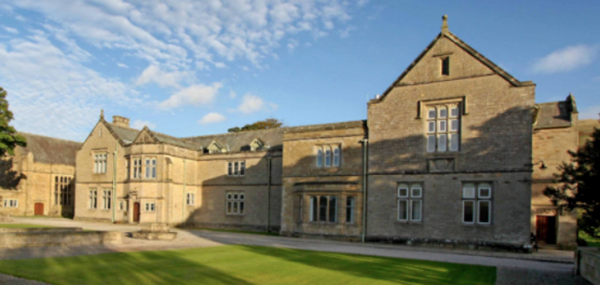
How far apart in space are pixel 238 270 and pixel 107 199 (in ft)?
98.2

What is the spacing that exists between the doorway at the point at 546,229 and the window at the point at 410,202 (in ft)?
29.1

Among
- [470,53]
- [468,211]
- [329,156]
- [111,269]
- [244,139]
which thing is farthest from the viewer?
[244,139]

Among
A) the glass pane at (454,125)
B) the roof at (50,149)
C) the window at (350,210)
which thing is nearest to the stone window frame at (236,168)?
the window at (350,210)

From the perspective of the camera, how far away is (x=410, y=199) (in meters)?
25.5

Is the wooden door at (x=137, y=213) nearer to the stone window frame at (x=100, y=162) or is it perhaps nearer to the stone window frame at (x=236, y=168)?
the stone window frame at (x=100, y=162)

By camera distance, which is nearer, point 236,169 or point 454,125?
point 454,125

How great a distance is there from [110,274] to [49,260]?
3717mm

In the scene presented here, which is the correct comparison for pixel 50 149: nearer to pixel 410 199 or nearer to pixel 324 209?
pixel 324 209

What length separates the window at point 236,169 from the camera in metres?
37.8

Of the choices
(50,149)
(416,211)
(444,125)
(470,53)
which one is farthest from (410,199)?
(50,149)

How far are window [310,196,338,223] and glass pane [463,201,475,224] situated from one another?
7911 millimetres

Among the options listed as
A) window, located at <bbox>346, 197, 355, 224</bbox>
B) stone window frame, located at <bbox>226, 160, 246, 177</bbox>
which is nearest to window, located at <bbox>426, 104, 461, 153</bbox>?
window, located at <bbox>346, 197, 355, 224</bbox>

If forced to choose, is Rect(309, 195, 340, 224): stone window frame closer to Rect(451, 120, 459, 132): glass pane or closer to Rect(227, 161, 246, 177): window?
Rect(451, 120, 459, 132): glass pane

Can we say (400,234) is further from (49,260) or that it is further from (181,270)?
(49,260)
